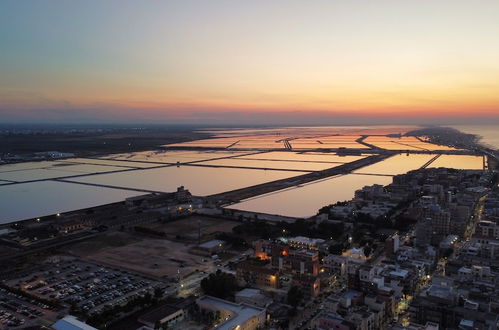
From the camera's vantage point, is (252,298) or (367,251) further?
(367,251)

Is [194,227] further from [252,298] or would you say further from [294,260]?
[252,298]

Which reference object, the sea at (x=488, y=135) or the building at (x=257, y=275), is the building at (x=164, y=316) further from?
the sea at (x=488, y=135)

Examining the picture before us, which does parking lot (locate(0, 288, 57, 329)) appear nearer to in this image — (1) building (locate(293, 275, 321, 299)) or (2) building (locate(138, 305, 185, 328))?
(2) building (locate(138, 305, 185, 328))

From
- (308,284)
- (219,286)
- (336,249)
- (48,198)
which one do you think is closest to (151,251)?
(219,286)

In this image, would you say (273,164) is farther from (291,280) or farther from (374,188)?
(291,280)

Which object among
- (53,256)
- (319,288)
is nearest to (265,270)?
(319,288)

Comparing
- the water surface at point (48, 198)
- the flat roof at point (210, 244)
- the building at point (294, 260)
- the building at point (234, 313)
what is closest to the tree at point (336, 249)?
the building at point (294, 260)

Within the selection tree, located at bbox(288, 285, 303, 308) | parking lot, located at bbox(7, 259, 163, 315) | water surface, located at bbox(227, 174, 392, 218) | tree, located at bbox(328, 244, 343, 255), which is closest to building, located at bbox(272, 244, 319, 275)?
tree, located at bbox(288, 285, 303, 308)
